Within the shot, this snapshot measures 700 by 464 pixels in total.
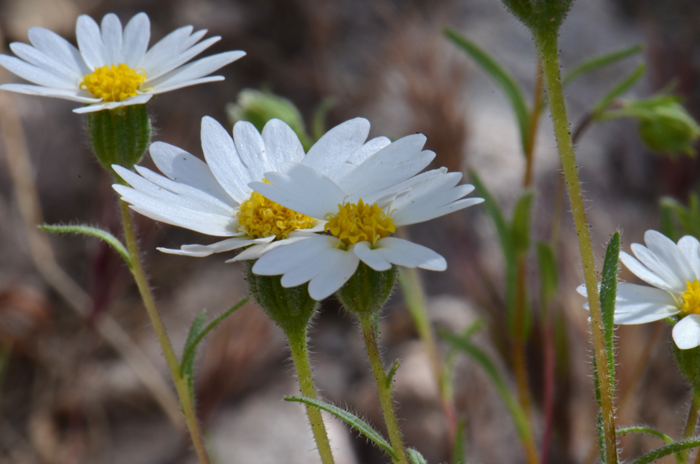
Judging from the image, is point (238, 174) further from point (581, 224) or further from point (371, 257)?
point (581, 224)

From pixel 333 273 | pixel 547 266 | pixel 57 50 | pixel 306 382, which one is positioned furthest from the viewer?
pixel 547 266

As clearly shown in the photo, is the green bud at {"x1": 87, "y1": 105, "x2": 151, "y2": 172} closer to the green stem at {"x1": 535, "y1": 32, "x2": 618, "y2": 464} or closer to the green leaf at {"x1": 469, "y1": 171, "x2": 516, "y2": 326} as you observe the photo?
the green stem at {"x1": 535, "y1": 32, "x2": 618, "y2": 464}

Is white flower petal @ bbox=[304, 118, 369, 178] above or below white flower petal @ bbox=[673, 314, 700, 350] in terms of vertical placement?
above

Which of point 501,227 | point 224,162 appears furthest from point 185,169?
point 501,227

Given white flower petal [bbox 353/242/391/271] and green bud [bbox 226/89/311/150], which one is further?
green bud [bbox 226/89/311/150]

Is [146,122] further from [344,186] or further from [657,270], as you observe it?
[657,270]

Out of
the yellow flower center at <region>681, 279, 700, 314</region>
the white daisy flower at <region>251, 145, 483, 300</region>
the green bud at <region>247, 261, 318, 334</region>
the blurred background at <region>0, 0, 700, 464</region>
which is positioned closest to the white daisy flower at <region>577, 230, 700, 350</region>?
the yellow flower center at <region>681, 279, 700, 314</region>

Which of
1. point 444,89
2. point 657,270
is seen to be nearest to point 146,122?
point 657,270
